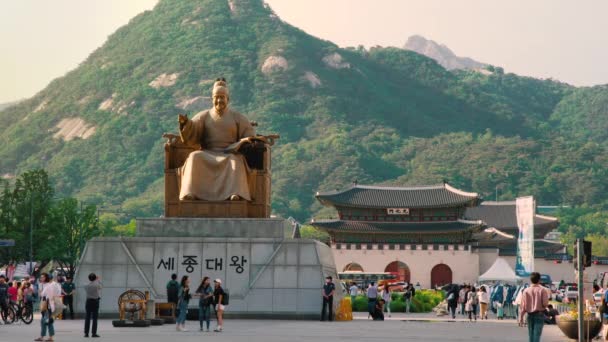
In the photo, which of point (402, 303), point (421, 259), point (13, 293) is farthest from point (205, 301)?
point (421, 259)

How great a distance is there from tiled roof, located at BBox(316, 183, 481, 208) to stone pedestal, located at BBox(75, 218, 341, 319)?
48.7 meters

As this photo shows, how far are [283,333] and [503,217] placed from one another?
78.9m

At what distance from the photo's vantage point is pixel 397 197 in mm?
84750

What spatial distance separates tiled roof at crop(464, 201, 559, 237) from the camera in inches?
3974

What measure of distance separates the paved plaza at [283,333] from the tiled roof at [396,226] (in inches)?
1971

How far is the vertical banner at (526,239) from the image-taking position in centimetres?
4425

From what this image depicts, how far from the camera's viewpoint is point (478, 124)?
198750mm

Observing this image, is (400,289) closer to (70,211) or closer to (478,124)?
(70,211)

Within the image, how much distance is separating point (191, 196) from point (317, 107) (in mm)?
154335

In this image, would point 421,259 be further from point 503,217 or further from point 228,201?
point 228,201

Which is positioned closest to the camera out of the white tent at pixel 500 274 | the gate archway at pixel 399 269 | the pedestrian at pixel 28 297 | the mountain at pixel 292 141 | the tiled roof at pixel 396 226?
the pedestrian at pixel 28 297

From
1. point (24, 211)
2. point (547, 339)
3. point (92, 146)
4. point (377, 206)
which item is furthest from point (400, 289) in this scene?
point (92, 146)

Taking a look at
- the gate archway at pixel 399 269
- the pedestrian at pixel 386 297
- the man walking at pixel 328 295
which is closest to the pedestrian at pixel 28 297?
the man walking at pixel 328 295

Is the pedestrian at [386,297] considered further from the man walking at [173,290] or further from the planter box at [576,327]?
the planter box at [576,327]
